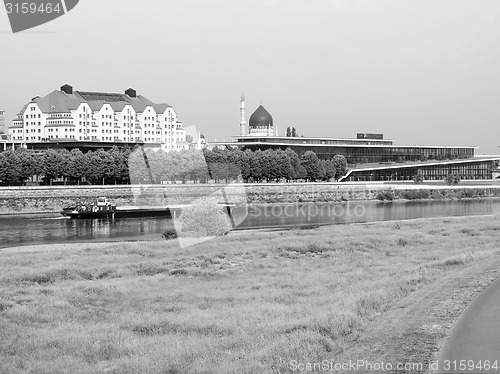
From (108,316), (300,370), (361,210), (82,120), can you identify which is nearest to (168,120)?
(82,120)

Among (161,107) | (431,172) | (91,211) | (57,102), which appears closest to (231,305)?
(91,211)

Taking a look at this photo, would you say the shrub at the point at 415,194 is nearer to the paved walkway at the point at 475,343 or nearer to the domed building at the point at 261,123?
the domed building at the point at 261,123

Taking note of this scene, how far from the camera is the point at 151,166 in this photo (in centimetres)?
11431

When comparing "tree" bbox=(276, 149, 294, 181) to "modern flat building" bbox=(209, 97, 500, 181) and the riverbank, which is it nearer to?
the riverbank

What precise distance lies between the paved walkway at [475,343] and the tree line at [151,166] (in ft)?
311

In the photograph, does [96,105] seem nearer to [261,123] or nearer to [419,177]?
[261,123]

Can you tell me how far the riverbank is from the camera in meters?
92.7

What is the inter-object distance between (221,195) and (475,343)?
9785 centimetres

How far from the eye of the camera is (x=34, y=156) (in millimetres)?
103062

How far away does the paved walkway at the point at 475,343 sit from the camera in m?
10.8

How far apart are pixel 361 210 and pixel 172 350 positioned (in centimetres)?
8396

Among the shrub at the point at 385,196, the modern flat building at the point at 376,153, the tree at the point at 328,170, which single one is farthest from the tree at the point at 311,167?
the modern flat building at the point at 376,153

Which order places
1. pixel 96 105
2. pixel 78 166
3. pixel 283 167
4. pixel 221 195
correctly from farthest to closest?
pixel 96 105 → pixel 283 167 → pixel 221 195 → pixel 78 166

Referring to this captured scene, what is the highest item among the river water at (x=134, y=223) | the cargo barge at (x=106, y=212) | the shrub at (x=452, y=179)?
the shrub at (x=452, y=179)
